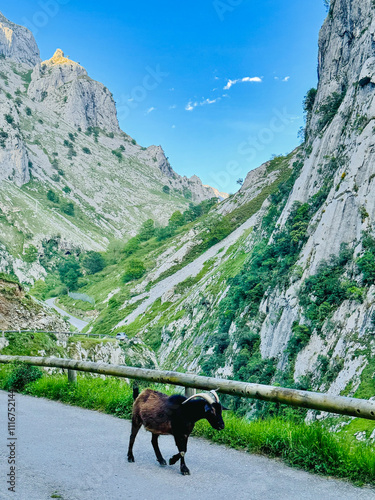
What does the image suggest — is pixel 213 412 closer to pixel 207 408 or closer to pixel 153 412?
pixel 207 408

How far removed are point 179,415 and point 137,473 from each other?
0.86m

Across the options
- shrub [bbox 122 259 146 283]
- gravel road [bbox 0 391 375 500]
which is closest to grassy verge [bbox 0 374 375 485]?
gravel road [bbox 0 391 375 500]

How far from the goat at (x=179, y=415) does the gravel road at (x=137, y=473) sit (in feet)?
1.21

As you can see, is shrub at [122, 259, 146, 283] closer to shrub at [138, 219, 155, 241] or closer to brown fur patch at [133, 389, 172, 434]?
shrub at [138, 219, 155, 241]

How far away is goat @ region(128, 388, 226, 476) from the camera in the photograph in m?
4.42

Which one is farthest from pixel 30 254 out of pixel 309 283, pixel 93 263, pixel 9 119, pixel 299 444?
pixel 299 444

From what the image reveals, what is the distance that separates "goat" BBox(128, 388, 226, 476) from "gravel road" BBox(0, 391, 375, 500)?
37 centimetres

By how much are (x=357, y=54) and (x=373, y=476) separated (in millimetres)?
55782

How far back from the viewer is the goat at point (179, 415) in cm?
442

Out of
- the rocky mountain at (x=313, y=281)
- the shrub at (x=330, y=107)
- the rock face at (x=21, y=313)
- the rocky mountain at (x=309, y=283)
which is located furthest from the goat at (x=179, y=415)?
the shrub at (x=330, y=107)

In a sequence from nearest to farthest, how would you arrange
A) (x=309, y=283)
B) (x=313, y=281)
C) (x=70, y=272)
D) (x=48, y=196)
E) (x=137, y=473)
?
(x=137, y=473) < (x=313, y=281) < (x=309, y=283) < (x=70, y=272) < (x=48, y=196)

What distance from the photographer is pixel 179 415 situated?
4.59 metres

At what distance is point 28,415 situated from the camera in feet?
24.9

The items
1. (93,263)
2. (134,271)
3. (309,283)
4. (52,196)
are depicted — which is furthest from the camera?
(52,196)
